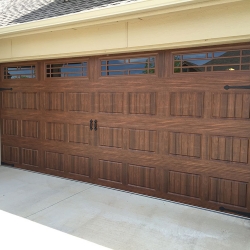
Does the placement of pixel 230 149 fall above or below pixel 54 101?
below

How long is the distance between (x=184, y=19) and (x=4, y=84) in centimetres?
402

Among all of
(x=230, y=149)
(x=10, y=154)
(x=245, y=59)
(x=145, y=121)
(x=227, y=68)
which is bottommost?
(x=10, y=154)

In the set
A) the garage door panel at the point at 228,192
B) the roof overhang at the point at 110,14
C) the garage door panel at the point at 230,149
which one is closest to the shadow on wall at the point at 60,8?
the roof overhang at the point at 110,14

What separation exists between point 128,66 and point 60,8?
1571mm

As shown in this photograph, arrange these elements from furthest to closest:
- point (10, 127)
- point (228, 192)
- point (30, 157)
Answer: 1. point (10, 127)
2. point (30, 157)
3. point (228, 192)

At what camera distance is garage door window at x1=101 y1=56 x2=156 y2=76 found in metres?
3.86

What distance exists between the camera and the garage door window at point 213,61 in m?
3.18

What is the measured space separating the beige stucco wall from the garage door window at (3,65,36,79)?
0.23m

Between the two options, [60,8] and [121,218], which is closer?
[121,218]

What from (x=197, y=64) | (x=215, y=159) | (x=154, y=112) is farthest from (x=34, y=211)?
(x=197, y=64)

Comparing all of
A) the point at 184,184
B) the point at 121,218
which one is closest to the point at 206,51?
the point at 184,184

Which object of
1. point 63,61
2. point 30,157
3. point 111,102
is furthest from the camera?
point 30,157

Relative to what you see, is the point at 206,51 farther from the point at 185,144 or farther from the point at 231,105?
the point at 185,144

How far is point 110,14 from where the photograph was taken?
3.34 m
